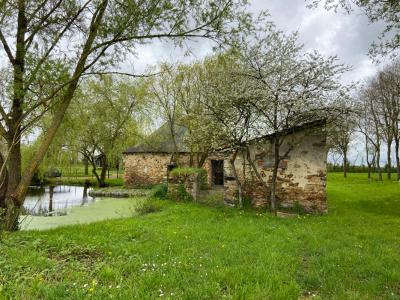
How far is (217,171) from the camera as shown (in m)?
22.5

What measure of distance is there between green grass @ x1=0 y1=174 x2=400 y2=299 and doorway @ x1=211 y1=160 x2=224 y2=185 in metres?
13.7

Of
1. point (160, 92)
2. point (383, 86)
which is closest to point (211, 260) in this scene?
point (160, 92)

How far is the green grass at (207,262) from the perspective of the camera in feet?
11.9

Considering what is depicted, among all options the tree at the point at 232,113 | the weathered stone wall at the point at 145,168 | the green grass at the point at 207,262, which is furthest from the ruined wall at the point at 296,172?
the weathered stone wall at the point at 145,168

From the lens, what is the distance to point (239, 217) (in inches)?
365

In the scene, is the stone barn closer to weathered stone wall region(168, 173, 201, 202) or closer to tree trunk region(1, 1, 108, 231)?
weathered stone wall region(168, 173, 201, 202)

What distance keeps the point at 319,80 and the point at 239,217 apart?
4.46 meters

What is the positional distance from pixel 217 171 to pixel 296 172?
1182cm

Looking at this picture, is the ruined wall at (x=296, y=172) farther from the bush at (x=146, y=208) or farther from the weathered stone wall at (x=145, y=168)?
the weathered stone wall at (x=145, y=168)

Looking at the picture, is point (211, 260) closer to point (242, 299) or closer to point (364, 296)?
point (242, 299)

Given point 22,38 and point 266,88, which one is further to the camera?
point 266,88

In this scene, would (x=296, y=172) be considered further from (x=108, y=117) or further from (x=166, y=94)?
(x=108, y=117)

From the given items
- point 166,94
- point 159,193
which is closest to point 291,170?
point 159,193

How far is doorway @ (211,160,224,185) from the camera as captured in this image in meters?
22.2
